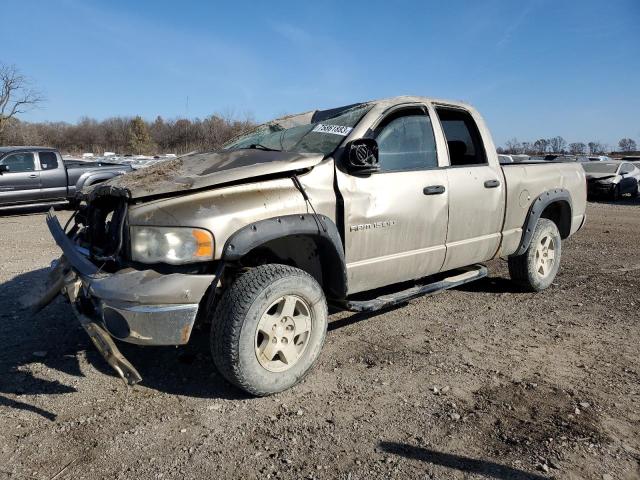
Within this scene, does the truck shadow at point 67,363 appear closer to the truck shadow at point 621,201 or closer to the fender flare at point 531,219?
the fender flare at point 531,219

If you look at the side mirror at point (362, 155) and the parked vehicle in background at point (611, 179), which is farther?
the parked vehicle in background at point (611, 179)

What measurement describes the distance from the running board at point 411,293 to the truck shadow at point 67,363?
0.98 meters

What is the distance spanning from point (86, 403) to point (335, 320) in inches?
86.0

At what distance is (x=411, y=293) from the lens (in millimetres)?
3930

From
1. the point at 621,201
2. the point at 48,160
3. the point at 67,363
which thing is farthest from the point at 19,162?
the point at 621,201

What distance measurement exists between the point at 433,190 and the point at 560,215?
8.44 feet

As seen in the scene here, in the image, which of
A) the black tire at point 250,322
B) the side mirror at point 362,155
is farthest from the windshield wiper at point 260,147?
the black tire at point 250,322

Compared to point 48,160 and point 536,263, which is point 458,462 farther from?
point 48,160

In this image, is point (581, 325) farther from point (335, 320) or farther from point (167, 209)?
point (167, 209)

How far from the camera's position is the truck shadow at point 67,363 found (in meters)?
3.28

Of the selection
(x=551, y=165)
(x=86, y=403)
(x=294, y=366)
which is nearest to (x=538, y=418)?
(x=294, y=366)

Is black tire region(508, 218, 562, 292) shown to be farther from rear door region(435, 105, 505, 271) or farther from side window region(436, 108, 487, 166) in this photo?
side window region(436, 108, 487, 166)

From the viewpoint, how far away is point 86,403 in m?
3.13

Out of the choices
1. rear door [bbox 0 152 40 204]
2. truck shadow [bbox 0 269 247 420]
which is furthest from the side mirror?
rear door [bbox 0 152 40 204]
